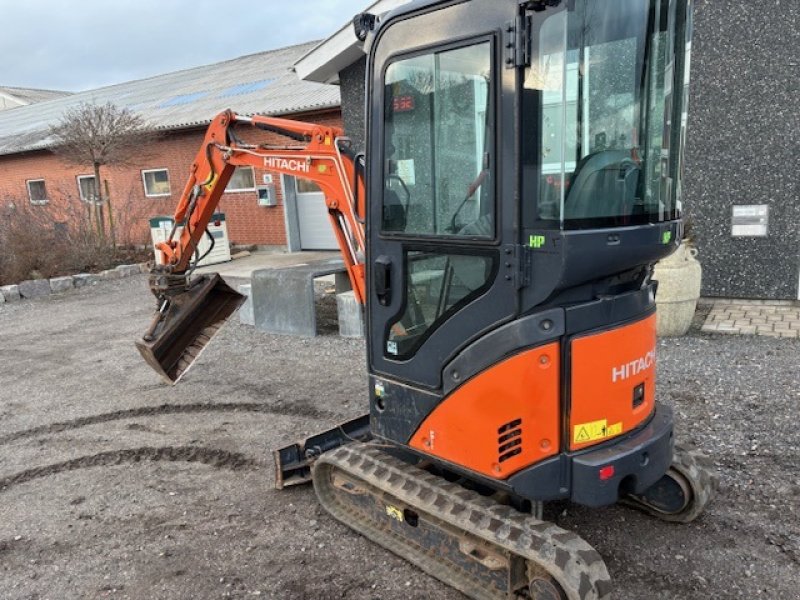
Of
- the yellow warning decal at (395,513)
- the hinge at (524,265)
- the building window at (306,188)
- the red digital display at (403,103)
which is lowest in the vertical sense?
the yellow warning decal at (395,513)

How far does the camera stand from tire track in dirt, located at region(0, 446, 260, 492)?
4.55 metres

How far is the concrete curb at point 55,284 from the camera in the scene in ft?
37.6

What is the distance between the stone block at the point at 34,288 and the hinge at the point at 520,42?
456 inches

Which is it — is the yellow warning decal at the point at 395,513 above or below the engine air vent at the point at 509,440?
below

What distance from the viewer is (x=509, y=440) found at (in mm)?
2795

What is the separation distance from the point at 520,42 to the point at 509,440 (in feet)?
5.28

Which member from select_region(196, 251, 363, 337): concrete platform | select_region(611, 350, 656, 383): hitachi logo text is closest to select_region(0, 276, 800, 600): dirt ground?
select_region(196, 251, 363, 337): concrete platform

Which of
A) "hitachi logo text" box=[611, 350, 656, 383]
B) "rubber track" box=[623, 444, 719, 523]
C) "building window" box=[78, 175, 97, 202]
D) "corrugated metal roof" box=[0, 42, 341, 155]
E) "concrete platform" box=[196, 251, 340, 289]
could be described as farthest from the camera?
"building window" box=[78, 175, 97, 202]

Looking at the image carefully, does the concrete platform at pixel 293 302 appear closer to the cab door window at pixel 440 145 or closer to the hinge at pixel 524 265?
the cab door window at pixel 440 145

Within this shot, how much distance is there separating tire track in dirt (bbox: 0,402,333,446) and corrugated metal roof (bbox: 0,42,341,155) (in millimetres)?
8754

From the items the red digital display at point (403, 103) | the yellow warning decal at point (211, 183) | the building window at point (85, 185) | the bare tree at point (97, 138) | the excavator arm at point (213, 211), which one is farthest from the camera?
the building window at point (85, 185)

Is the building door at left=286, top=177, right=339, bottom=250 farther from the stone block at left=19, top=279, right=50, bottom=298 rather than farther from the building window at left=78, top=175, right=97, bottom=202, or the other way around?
the building window at left=78, top=175, right=97, bottom=202

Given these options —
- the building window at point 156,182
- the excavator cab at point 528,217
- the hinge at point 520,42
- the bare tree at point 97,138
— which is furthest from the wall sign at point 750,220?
the building window at point 156,182

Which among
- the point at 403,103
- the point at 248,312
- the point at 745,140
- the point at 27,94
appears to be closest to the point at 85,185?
the point at 248,312
